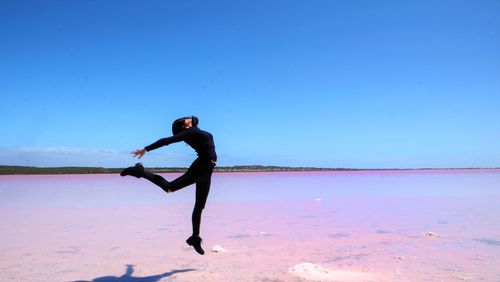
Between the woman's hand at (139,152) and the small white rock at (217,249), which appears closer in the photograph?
the woman's hand at (139,152)

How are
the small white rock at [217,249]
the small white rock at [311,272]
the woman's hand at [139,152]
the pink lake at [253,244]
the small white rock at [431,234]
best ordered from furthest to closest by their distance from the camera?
the small white rock at [431,234] → the small white rock at [217,249] → the pink lake at [253,244] → the small white rock at [311,272] → the woman's hand at [139,152]

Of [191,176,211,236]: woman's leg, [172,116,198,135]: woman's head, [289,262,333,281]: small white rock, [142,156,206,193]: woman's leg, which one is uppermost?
[172,116,198,135]: woman's head

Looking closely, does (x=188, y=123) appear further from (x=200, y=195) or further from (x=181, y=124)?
(x=200, y=195)

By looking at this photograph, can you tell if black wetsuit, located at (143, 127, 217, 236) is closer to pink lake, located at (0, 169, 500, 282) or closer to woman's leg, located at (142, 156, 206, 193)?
woman's leg, located at (142, 156, 206, 193)

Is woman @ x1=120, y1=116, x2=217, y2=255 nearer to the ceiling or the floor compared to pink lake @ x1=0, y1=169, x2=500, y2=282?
nearer to the ceiling

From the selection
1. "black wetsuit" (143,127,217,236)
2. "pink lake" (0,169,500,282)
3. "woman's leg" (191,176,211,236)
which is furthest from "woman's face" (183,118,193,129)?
"pink lake" (0,169,500,282)

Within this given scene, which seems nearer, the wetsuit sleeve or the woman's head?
the wetsuit sleeve

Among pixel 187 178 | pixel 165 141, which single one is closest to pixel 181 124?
pixel 165 141

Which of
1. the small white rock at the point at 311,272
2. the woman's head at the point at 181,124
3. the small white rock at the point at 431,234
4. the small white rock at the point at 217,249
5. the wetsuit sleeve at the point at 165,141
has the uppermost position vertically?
the woman's head at the point at 181,124

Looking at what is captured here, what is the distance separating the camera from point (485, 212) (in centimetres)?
1395

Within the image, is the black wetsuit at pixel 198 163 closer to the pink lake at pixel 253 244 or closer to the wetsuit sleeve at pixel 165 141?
the wetsuit sleeve at pixel 165 141

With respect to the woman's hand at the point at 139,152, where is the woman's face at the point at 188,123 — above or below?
above

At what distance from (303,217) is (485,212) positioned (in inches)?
232

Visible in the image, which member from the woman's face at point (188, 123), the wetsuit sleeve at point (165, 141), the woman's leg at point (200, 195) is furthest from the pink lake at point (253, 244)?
the woman's face at point (188, 123)
